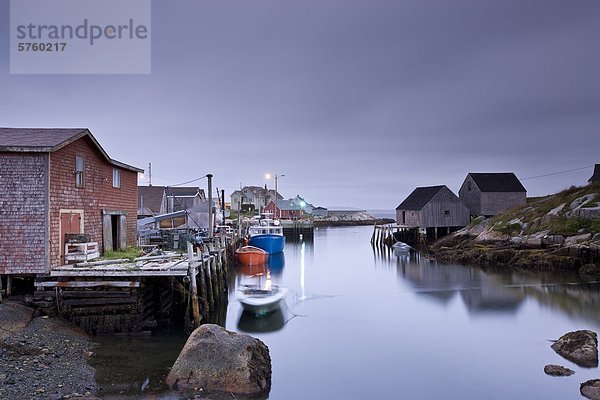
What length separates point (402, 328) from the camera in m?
19.2

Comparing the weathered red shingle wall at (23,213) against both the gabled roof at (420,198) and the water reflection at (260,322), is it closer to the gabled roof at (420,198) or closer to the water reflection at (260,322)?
the water reflection at (260,322)

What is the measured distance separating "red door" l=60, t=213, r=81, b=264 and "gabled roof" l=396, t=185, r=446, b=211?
43.9 metres

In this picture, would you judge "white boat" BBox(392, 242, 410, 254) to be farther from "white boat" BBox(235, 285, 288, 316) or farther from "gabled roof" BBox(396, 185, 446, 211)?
"white boat" BBox(235, 285, 288, 316)

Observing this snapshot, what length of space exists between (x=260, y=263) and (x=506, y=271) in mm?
19398

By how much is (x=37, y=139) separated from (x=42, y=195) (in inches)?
84.8

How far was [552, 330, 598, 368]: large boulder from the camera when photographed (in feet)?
45.6

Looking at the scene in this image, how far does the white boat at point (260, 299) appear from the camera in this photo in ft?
63.9

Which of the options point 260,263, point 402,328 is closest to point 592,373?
point 402,328

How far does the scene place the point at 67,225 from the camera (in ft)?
54.8

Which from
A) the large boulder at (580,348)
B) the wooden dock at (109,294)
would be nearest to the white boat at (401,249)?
the large boulder at (580,348)

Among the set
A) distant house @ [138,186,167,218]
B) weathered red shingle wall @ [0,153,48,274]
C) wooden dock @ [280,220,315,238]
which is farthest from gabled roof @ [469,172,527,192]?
weathered red shingle wall @ [0,153,48,274]

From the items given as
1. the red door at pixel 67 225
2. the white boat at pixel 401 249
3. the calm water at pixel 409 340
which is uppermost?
the red door at pixel 67 225

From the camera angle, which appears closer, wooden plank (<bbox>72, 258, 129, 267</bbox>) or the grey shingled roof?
the grey shingled roof

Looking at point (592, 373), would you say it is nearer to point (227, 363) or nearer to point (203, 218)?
point (227, 363)
